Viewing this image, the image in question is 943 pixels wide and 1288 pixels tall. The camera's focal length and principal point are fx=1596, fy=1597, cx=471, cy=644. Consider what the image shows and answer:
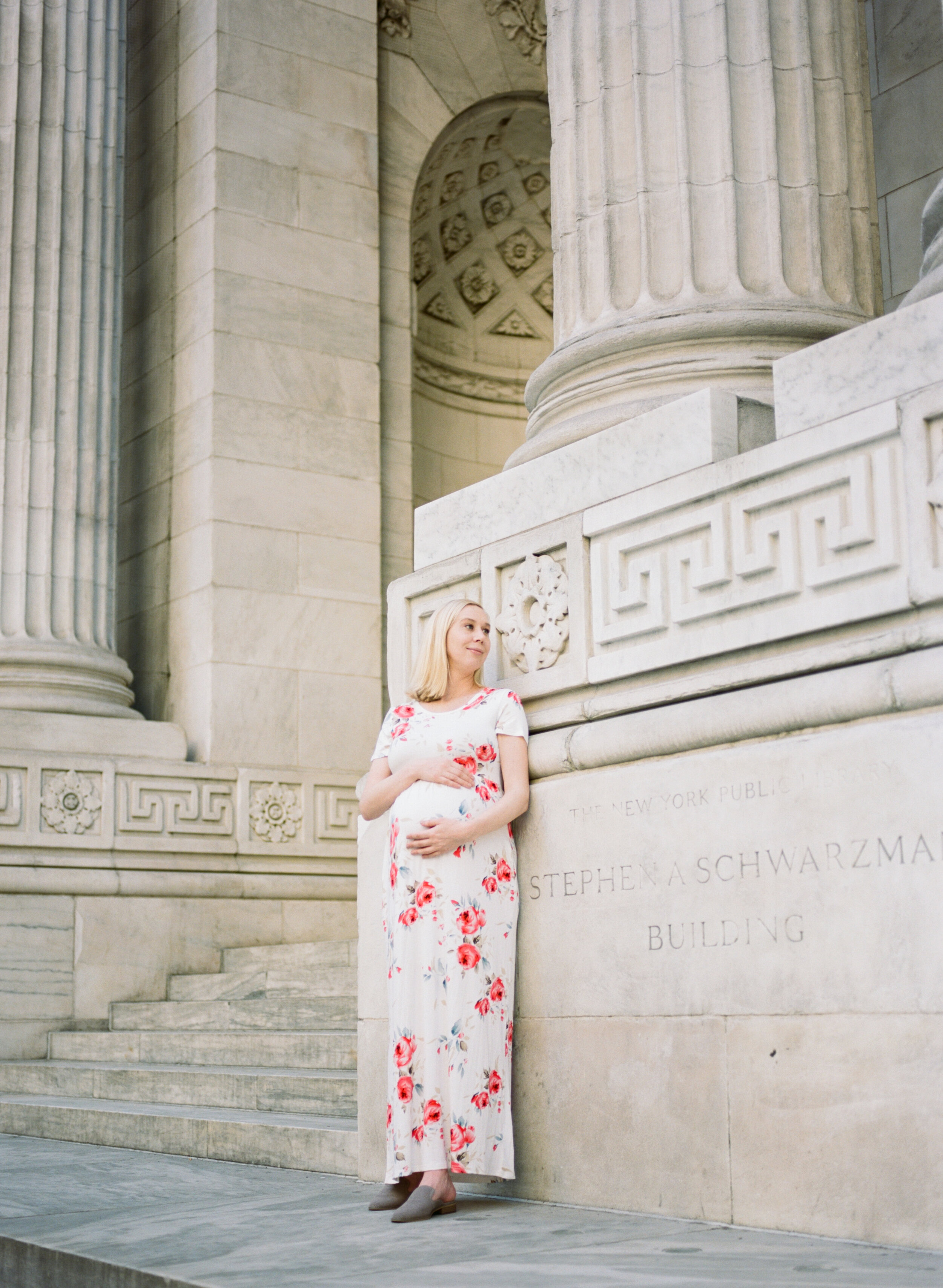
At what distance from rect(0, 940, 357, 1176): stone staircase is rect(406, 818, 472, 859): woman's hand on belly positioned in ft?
5.24

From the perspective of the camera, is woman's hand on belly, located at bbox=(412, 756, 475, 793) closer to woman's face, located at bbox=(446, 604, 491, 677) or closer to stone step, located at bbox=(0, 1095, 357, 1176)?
woman's face, located at bbox=(446, 604, 491, 677)

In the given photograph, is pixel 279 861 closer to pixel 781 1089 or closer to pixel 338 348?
pixel 338 348

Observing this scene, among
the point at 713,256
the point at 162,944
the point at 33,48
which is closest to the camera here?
the point at 713,256

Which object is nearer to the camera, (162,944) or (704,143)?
(704,143)

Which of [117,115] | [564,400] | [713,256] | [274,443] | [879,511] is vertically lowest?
[879,511]

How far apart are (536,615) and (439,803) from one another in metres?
0.91

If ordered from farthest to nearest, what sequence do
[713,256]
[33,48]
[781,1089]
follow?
1. [33,48]
2. [713,256]
3. [781,1089]

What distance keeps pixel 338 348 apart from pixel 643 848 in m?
9.18

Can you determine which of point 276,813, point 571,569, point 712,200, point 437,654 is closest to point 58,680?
point 276,813

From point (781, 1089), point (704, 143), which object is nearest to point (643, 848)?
point (781, 1089)

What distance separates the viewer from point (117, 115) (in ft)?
44.7

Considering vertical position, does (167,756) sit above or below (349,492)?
below

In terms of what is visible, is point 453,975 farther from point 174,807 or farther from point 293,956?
point 174,807

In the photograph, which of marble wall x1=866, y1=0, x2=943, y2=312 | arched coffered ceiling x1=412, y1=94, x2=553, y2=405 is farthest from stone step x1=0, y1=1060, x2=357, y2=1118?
arched coffered ceiling x1=412, y1=94, x2=553, y2=405
